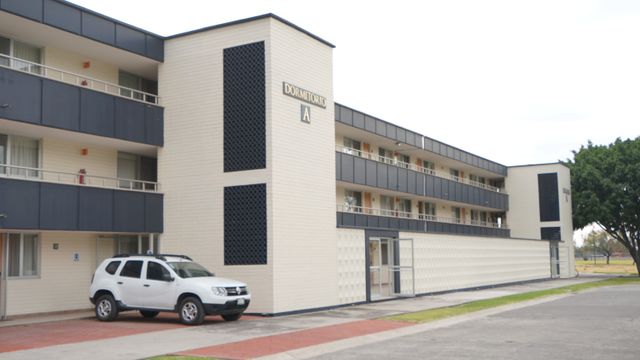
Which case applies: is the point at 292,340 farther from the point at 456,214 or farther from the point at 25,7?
the point at 456,214

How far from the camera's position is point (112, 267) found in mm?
20203

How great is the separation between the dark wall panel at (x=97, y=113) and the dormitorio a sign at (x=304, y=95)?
5614 mm

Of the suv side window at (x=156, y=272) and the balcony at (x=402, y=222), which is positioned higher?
the balcony at (x=402, y=222)

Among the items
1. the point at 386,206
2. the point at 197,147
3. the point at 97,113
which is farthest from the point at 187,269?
the point at 386,206

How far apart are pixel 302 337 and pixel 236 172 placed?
797 cm

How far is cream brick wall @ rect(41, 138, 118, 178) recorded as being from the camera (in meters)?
22.3

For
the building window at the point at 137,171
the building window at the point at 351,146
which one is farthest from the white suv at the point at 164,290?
the building window at the point at 351,146

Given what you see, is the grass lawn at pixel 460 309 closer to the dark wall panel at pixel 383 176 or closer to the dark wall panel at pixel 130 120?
the dark wall panel at pixel 383 176

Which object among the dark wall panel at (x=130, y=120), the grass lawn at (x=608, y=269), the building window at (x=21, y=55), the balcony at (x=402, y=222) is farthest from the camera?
the grass lawn at (x=608, y=269)

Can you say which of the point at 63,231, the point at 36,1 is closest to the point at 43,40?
the point at 36,1

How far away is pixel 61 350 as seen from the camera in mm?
14125

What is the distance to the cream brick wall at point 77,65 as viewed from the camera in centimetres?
2252

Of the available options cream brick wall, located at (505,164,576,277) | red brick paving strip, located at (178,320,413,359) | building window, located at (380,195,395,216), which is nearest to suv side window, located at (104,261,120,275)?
red brick paving strip, located at (178,320,413,359)

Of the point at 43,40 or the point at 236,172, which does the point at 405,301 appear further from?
the point at 43,40
